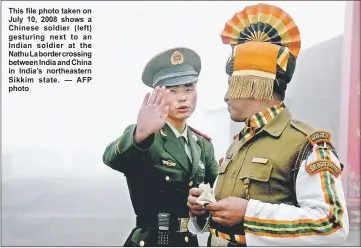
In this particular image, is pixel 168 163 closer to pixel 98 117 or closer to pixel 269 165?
pixel 98 117

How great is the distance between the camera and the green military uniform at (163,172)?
1.99 m

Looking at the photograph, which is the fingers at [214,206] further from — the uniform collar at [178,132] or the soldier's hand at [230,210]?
the uniform collar at [178,132]

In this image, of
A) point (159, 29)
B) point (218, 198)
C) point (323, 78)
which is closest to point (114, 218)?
point (218, 198)

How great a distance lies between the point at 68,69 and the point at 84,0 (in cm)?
35

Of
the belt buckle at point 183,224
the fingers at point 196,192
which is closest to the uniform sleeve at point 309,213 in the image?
the fingers at point 196,192

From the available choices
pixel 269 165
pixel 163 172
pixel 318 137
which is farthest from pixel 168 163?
pixel 318 137

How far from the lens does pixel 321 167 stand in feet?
4.87

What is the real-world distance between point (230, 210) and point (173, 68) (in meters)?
0.77

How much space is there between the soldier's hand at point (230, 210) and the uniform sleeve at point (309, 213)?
24 mm

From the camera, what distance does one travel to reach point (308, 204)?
1500 millimetres

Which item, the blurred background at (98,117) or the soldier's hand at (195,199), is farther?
the blurred background at (98,117)

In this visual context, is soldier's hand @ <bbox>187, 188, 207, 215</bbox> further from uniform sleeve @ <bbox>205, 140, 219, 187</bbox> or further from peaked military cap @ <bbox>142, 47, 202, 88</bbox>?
peaked military cap @ <bbox>142, 47, 202, 88</bbox>

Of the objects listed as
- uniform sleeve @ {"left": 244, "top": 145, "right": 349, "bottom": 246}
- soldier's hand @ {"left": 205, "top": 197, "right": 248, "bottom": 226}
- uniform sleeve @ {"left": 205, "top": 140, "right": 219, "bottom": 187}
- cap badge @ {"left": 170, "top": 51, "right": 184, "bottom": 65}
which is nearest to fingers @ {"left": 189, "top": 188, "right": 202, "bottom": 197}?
soldier's hand @ {"left": 205, "top": 197, "right": 248, "bottom": 226}

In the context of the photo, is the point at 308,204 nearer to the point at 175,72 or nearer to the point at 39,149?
the point at 175,72
